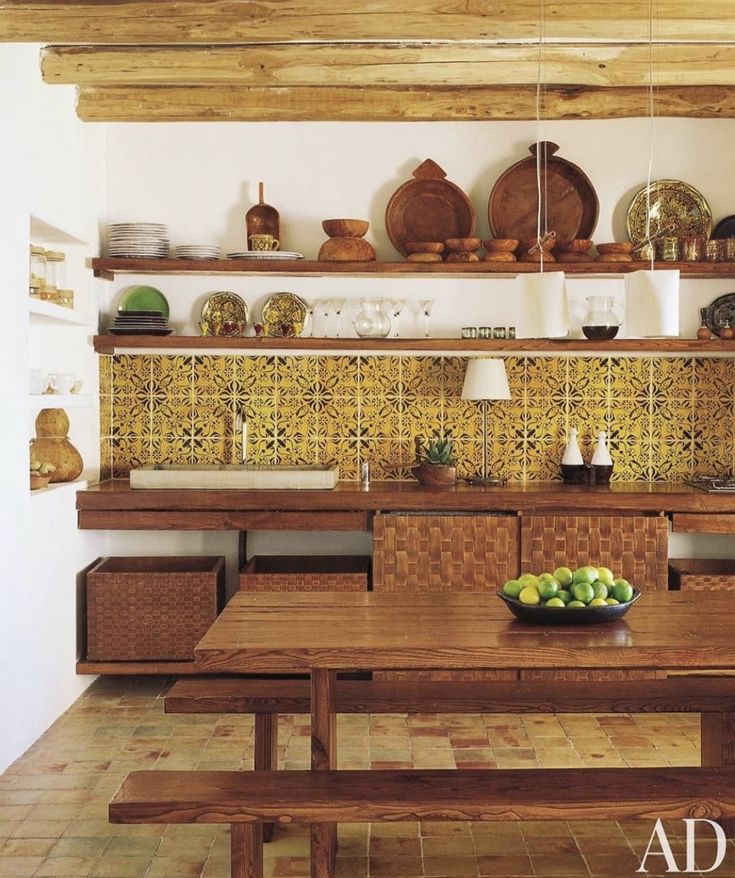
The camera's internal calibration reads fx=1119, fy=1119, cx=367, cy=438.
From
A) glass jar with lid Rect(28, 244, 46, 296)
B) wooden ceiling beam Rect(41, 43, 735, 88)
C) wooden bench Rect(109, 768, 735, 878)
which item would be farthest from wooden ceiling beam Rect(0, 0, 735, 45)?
wooden bench Rect(109, 768, 735, 878)

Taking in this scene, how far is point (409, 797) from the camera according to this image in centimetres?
300

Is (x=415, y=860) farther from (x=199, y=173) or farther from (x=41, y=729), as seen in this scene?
(x=199, y=173)

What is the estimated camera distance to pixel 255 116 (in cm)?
618

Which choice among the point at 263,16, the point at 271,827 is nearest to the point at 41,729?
the point at 271,827

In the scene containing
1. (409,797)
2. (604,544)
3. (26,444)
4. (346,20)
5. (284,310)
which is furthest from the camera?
(284,310)

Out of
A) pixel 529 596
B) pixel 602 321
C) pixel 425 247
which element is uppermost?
pixel 425 247

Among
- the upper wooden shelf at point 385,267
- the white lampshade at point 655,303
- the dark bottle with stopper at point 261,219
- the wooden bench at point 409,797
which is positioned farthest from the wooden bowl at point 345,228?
the wooden bench at point 409,797

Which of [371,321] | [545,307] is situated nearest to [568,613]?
[545,307]

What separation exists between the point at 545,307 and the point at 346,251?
2.85m

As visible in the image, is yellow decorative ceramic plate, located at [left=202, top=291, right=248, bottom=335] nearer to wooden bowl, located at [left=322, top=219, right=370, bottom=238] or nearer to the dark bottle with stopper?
the dark bottle with stopper

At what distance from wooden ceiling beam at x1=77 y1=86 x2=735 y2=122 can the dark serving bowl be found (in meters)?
3.45

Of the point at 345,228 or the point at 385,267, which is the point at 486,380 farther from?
the point at 345,228

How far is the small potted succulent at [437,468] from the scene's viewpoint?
19.7 ft

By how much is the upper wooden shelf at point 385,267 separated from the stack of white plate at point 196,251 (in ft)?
0.12
